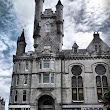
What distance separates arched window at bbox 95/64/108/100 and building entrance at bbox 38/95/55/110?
1031 cm

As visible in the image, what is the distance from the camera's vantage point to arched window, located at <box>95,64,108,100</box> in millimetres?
41719

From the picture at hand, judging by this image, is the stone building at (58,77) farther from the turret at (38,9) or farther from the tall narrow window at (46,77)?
the turret at (38,9)

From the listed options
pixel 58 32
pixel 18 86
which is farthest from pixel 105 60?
pixel 18 86

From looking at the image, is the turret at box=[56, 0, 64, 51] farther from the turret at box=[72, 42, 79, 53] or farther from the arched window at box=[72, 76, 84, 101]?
the arched window at box=[72, 76, 84, 101]

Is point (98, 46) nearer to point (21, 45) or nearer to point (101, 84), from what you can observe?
point (101, 84)

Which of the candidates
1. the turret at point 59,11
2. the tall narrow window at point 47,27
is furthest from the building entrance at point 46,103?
the turret at point 59,11

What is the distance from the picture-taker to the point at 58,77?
42312mm

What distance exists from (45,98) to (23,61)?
10.1 m

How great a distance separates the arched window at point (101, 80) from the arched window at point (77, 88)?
12.1 ft

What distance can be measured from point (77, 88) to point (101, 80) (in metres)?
5.65

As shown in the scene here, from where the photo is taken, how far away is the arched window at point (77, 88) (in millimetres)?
41656

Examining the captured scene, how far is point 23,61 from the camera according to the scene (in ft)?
148

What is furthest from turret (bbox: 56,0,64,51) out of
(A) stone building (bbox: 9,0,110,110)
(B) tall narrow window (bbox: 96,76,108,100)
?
(B) tall narrow window (bbox: 96,76,108,100)

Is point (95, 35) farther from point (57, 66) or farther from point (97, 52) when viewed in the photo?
point (57, 66)
